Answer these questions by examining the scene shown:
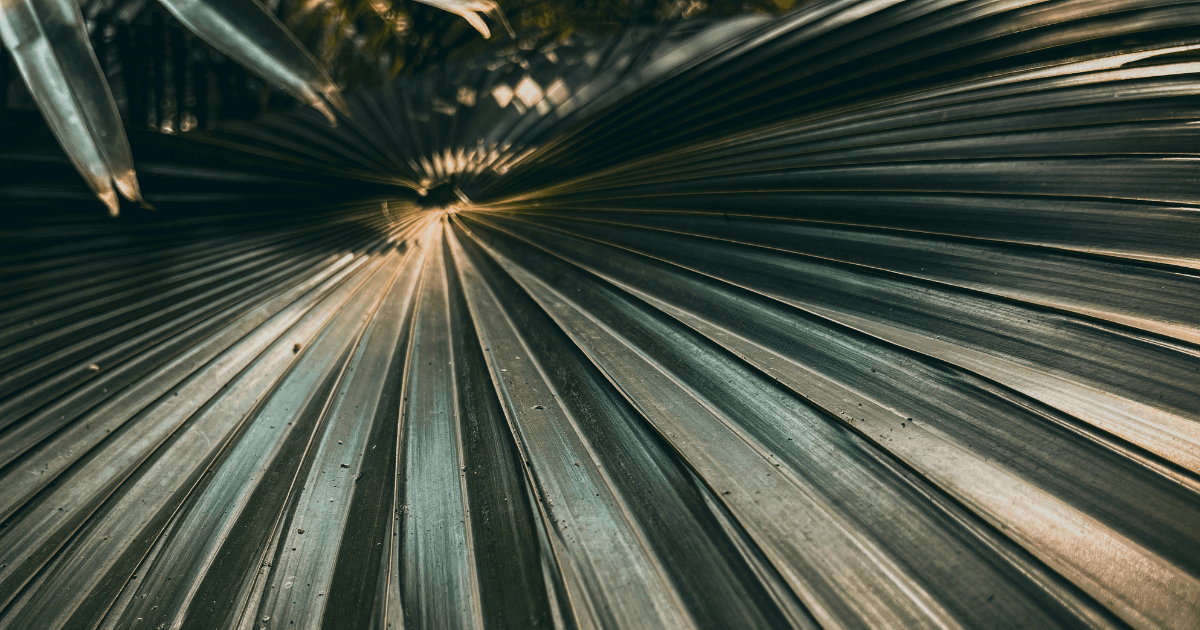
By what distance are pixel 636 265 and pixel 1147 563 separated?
55 cm

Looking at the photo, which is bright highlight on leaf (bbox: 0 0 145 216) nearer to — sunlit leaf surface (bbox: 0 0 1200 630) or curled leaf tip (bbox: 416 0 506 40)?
sunlit leaf surface (bbox: 0 0 1200 630)

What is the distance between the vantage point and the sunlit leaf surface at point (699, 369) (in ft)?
1.40

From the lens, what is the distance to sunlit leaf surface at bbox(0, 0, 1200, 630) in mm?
425

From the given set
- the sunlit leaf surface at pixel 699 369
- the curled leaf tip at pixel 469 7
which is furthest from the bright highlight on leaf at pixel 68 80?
the curled leaf tip at pixel 469 7

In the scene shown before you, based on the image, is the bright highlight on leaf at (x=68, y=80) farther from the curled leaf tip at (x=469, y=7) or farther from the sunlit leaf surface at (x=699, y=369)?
the curled leaf tip at (x=469, y=7)

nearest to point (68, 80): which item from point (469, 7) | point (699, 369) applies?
point (469, 7)

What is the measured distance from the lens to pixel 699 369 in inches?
23.1

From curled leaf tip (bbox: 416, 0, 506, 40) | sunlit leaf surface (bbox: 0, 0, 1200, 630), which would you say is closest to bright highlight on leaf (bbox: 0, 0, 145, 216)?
sunlit leaf surface (bbox: 0, 0, 1200, 630)

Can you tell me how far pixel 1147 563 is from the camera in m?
0.39

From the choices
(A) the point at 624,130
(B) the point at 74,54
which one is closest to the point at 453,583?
(B) the point at 74,54

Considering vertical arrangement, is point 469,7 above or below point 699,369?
above

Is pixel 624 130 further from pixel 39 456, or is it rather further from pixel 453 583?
pixel 39 456

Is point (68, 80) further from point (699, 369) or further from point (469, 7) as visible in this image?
point (699, 369)

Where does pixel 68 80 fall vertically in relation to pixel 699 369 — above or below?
above
